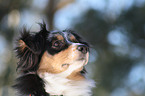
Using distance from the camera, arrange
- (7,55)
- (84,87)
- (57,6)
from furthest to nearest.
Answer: (57,6) → (7,55) → (84,87)

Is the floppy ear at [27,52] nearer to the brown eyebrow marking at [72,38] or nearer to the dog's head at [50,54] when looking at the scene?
the dog's head at [50,54]

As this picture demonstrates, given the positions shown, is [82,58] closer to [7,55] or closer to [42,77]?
[42,77]

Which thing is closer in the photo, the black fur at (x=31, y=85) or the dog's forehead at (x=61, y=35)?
the black fur at (x=31, y=85)

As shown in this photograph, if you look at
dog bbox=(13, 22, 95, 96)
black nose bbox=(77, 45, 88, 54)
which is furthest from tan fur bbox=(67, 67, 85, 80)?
black nose bbox=(77, 45, 88, 54)

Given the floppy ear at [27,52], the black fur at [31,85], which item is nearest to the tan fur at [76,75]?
the black fur at [31,85]

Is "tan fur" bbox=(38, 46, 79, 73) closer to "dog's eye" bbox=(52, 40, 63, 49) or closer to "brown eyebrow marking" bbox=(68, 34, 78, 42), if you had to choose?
"dog's eye" bbox=(52, 40, 63, 49)

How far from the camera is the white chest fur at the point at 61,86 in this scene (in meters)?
2.79

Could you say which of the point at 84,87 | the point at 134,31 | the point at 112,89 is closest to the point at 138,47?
the point at 134,31

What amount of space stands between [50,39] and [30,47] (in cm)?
33

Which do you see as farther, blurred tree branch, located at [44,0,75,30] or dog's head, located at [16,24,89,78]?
blurred tree branch, located at [44,0,75,30]

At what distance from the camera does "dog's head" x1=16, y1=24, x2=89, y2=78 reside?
2777 mm

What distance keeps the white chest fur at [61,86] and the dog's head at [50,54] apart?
9 centimetres

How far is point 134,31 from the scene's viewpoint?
10508 millimetres

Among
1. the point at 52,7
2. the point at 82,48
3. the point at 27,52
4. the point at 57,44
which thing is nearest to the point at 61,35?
the point at 57,44
